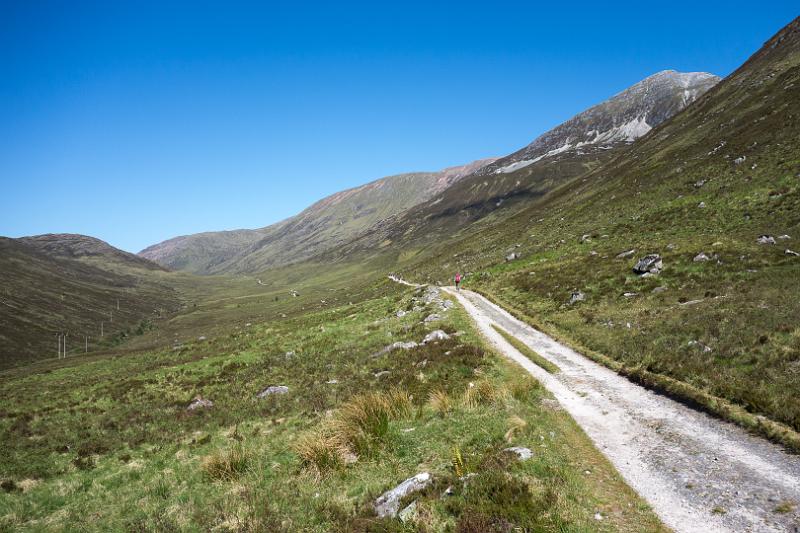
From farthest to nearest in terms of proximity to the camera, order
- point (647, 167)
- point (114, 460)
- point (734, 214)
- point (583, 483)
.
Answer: point (647, 167) < point (734, 214) < point (114, 460) < point (583, 483)

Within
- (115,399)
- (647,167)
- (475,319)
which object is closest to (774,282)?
(475,319)

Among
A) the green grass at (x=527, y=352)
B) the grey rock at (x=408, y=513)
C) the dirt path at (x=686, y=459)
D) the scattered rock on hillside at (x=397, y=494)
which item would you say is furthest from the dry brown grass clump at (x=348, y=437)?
the green grass at (x=527, y=352)

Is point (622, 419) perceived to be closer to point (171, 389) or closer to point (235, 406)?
point (235, 406)

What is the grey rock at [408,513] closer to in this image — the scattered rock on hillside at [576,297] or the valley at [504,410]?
the valley at [504,410]

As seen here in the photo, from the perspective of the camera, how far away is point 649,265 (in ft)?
111

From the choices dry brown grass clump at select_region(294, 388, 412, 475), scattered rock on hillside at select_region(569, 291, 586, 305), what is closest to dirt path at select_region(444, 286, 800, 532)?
dry brown grass clump at select_region(294, 388, 412, 475)

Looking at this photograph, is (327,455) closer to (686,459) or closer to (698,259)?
(686,459)

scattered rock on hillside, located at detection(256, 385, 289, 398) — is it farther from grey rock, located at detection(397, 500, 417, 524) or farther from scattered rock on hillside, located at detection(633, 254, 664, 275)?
scattered rock on hillside, located at detection(633, 254, 664, 275)

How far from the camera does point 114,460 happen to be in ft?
68.2

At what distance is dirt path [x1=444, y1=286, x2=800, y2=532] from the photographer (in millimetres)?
8617

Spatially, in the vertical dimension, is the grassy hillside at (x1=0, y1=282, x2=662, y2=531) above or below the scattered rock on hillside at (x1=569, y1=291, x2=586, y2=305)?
below

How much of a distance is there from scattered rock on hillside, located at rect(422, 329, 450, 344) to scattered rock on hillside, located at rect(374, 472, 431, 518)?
66.1 ft

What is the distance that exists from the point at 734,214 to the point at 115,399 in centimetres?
6040

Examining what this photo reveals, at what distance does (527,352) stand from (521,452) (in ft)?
48.6
